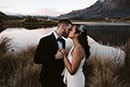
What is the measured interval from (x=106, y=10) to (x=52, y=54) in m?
1.98

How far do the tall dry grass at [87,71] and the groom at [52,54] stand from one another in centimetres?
60

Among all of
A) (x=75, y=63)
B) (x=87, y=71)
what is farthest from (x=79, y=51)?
(x=87, y=71)

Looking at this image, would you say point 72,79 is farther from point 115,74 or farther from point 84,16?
point 84,16

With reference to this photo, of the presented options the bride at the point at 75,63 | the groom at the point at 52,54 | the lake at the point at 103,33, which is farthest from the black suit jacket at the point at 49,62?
the lake at the point at 103,33

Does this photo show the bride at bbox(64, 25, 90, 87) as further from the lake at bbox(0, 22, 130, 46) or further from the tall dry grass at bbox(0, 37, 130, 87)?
the lake at bbox(0, 22, 130, 46)

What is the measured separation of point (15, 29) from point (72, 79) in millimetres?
2728

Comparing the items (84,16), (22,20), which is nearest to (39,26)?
(22,20)

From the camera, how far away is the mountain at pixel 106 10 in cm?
508

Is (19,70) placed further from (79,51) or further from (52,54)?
(79,51)

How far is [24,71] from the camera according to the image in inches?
166

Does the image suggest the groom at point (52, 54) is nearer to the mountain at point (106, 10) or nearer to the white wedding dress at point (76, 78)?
the white wedding dress at point (76, 78)

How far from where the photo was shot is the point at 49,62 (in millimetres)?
3316

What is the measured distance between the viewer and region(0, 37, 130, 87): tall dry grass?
13.1ft

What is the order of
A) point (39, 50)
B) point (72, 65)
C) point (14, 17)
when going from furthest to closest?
point (14, 17) < point (39, 50) < point (72, 65)
